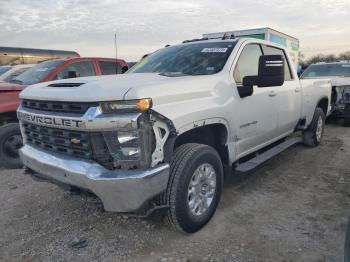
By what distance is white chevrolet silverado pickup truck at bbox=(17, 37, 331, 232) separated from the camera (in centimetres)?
281

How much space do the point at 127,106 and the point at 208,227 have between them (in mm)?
1559

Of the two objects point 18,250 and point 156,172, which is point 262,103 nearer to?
point 156,172

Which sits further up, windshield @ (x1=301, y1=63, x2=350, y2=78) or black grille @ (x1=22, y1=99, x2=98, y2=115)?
black grille @ (x1=22, y1=99, x2=98, y2=115)

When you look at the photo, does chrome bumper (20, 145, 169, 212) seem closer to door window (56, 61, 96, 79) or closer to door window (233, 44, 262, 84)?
door window (233, 44, 262, 84)

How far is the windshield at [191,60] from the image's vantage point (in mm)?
4043

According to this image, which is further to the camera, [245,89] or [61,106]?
[245,89]

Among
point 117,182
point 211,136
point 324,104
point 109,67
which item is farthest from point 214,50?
point 109,67

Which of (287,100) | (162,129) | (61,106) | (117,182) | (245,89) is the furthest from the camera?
(287,100)

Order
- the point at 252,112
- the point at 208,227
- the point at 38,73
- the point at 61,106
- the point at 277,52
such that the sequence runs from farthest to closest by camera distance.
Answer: the point at 38,73 → the point at 277,52 → the point at 252,112 → the point at 208,227 → the point at 61,106

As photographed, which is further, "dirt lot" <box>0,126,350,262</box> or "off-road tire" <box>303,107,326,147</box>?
"off-road tire" <box>303,107,326,147</box>

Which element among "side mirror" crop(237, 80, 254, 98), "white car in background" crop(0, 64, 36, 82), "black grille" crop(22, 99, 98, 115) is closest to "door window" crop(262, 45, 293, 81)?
"side mirror" crop(237, 80, 254, 98)

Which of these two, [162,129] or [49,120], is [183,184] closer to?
[162,129]

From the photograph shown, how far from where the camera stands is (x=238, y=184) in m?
4.84

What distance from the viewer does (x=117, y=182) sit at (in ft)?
9.02
